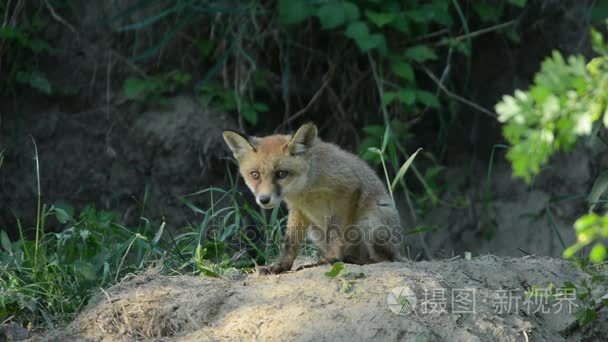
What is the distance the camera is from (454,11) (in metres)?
8.52

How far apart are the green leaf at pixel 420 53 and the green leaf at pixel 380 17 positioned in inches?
19.5

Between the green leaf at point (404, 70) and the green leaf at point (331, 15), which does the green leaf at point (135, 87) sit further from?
the green leaf at point (404, 70)

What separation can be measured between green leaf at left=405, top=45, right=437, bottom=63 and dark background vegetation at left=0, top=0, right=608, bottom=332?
1 centimetres

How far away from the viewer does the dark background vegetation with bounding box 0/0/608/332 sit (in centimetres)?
801

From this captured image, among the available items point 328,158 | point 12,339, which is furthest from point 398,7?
point 12,339

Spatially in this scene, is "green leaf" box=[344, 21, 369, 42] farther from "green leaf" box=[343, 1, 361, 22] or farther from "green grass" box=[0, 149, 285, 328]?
"green grass" box=[0, 149, 285, 328]

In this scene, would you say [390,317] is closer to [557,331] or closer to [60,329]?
[557,331]

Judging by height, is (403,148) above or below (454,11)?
below

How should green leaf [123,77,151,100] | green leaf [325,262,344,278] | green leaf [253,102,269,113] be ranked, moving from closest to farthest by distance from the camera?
green leaf [325,262,344,278] → green leaf [123,77,151,100] → green leaf [253,102,269,113]

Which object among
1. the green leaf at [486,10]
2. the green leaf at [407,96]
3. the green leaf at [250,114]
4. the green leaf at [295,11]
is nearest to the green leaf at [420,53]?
the green leaf at [407,96]

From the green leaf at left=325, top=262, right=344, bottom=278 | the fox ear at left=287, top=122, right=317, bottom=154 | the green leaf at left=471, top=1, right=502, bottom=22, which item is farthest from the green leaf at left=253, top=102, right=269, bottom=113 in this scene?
the green leaf at left=325, top=262, right=344, bottom=278

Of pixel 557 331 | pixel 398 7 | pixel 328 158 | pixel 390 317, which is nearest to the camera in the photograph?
pixel 390 317

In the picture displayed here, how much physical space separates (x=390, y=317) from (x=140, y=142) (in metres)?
4.85

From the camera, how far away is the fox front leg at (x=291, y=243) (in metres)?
5.24
